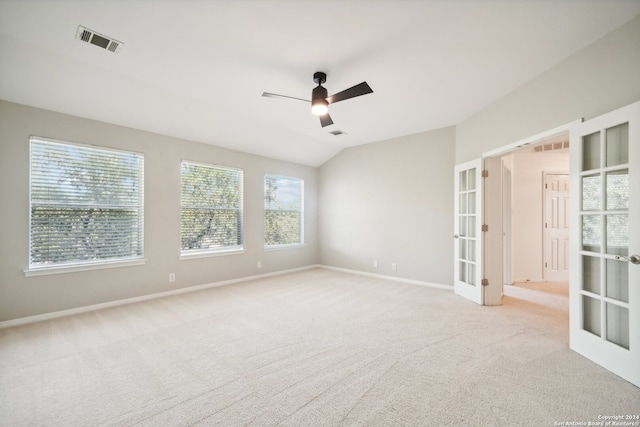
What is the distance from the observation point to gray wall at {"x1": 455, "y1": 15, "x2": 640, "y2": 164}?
7.01ft

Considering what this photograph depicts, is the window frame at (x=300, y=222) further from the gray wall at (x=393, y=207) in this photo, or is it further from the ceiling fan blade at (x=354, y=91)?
the ceiling fan blade at (x=354, y=91)

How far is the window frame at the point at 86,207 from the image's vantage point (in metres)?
3.20

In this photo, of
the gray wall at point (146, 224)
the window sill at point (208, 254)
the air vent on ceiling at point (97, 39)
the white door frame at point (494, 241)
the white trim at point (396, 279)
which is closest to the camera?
the air vent on ceiling at point (97, 39)

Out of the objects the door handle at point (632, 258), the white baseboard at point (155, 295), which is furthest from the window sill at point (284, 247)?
the door handle at point (632, 258)

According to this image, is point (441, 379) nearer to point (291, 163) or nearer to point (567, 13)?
point (567, 13)

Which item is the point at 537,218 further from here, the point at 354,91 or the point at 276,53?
the point at 276,53

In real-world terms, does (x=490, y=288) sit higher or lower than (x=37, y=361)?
higher

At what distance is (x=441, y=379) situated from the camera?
211cm

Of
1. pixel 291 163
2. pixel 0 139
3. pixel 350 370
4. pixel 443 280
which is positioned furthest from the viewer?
pixel 291 163

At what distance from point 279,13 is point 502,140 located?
322 centimetres

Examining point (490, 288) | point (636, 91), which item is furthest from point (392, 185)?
point (636, 91)

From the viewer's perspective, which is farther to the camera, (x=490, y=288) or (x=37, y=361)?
(x=490, y=288)

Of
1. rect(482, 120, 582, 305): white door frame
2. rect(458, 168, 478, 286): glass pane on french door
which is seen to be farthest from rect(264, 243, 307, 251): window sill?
rect(482, 120, 582, 305): white door frame

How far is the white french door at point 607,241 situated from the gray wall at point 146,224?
4809mm
